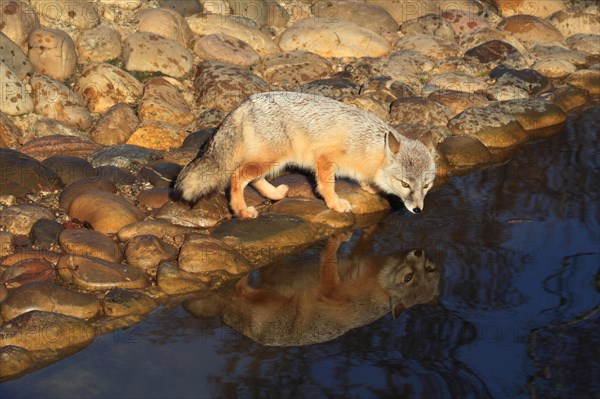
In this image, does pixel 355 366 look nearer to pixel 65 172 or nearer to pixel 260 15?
pixel 65 172

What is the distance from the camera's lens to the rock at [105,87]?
1220cm

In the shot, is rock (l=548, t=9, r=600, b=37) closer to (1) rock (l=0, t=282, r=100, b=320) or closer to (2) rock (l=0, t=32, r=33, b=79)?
(2) rock (l=0, t=32, r=33, b=79)

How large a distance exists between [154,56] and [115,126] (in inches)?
83.9

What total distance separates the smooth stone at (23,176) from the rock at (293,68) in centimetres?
478

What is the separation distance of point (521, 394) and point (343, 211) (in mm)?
3761

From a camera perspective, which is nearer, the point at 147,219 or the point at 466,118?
the point at 147,219

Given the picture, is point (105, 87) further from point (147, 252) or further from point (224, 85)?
point (147, 252)

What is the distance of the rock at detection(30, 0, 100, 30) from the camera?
44.1 ft

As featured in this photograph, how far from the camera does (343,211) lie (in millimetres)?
9602

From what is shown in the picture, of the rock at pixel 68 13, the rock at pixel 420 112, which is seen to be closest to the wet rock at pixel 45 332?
the rock at pixel 420 112

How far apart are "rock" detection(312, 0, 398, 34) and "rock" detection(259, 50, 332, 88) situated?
1.94 m

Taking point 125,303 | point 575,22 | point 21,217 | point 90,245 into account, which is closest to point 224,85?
point 21,217

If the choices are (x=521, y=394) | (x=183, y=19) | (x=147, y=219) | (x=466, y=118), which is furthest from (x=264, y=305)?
(x=183, y=19)

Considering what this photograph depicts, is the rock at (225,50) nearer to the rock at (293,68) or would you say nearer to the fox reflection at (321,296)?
the rock at (293,68)
